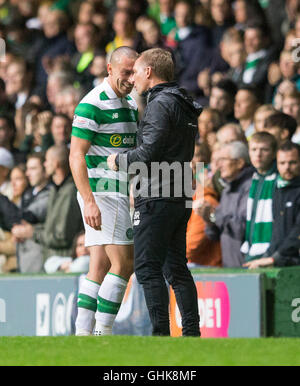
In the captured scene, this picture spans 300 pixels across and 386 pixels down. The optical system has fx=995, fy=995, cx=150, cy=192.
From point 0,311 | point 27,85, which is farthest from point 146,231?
point 27,85

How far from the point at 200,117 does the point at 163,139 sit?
5.48m

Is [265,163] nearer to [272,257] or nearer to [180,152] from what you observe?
[272,257]

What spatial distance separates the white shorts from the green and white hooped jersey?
0.07 m

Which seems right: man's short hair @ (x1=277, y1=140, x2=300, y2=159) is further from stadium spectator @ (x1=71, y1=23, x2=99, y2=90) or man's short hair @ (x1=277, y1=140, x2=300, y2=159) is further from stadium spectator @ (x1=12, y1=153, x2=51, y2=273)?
stadium spectator @ (x1=71, y1=23, x2=99, y2=90)

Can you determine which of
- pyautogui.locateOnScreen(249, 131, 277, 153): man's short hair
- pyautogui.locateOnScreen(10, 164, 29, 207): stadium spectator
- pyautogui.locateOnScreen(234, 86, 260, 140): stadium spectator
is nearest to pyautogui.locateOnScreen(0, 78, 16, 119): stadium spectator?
pyautogui.locateOnScreen(10, 164, 29, 207): stadium spectator

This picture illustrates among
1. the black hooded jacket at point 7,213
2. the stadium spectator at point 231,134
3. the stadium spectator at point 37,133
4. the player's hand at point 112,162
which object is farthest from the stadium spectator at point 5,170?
the player's hand at point 112,162

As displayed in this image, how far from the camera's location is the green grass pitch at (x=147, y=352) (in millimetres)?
5543

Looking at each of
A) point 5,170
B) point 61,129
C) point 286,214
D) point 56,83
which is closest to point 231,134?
point 286,214

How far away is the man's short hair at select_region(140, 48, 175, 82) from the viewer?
23.2 feet

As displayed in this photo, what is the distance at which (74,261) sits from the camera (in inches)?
453

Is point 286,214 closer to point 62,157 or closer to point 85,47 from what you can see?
point 62,157

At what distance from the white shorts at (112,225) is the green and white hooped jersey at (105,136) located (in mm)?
68

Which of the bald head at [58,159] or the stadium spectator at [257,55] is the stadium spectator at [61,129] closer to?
the bald head at [58,159]

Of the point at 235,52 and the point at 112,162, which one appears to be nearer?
the point at 112,162
